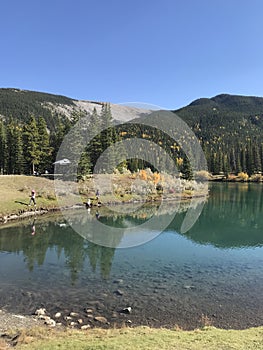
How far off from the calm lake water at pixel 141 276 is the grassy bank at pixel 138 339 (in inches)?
85.0

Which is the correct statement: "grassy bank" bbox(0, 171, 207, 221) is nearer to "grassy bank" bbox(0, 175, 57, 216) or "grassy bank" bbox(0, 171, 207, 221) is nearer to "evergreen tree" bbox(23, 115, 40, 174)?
"grassy bank" bbox(0, 175, 57, 216)

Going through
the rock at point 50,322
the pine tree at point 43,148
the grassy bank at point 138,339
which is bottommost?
the rock at point 50,322

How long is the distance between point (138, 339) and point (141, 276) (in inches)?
397

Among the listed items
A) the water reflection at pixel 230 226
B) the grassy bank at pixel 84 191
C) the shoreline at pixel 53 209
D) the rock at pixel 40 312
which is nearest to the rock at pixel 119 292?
the rock at pixel 40 312

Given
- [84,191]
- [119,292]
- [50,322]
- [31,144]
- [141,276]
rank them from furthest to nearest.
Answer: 1. [31,144]
2. [84,191]
3. [141,276]
4. [119,292]
5. [50,322]

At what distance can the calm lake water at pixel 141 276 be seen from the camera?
14984 millimetres

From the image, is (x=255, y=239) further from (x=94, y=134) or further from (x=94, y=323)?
(x=94, y=134)

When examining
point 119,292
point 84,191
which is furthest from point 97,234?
point 84,191

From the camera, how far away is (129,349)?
925 centimetres

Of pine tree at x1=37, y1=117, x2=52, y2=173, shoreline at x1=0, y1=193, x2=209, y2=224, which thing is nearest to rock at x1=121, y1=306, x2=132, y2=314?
shoreline at x1=0, y1=193, x2=209, y2=224

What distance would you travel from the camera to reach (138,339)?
1044cm

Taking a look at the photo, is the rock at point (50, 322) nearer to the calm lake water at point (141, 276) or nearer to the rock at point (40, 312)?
the calm lake water at point (141, 276)

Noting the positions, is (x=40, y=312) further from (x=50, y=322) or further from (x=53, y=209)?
(x=53, y=209)

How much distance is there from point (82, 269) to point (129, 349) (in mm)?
13223
